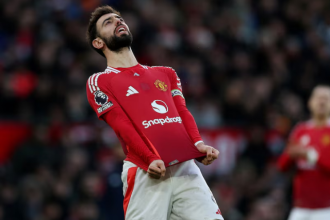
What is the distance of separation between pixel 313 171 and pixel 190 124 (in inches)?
121

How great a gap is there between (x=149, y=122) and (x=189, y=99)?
21.7 ft

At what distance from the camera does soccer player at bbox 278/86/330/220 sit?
6.95 m

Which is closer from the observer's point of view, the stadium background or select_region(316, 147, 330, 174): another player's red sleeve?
select_region(316, 147, 330, 174): another player's red sleeve

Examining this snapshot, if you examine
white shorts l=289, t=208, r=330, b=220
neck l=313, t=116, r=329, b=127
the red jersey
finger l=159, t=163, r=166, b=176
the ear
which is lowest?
white shorts l=289, t=208, r=330, b=220

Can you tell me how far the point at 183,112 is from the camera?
4.65m

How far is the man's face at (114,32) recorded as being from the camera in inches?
184

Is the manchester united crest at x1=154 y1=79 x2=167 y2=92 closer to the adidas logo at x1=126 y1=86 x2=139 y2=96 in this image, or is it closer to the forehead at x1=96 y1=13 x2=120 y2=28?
the adidas logo at x1=126 y1=86 x2=139 y2=96

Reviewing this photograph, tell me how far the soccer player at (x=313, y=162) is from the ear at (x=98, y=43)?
3.05 m

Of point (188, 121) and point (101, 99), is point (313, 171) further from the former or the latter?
point (101, 99)

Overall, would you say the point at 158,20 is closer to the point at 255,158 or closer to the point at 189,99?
the point at 189,99

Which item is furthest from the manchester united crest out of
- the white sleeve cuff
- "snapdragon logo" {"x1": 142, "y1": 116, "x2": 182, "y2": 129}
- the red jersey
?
the red jersey

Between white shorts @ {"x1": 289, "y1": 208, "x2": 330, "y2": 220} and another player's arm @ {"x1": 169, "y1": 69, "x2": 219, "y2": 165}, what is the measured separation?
10.1ft

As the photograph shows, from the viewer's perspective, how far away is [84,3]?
40.0 ft

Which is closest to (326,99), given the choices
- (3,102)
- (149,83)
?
(149,83)
